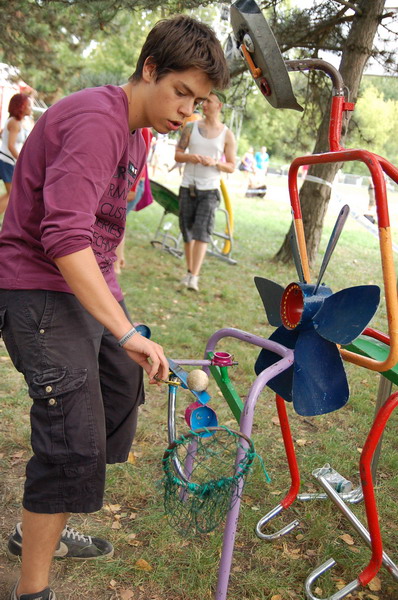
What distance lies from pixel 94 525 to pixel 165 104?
1633 millimetres

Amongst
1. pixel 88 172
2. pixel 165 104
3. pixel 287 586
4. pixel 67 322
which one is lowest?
pixel 287 586

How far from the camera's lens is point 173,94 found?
1.55m

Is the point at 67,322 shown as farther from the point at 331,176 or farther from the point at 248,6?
the point at 331,176

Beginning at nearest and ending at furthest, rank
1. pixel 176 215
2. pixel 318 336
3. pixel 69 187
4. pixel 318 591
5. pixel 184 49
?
pixel 69 187
pixel 184 49
pixel 318 336
pixel 318 591
pixel 176 215

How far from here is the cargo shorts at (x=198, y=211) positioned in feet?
18.3

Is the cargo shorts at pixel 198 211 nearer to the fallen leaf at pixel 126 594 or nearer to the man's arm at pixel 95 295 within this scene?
the fallen leaf at pixel 126 594

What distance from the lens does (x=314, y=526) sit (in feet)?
7.80

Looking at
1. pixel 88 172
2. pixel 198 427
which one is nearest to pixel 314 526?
pixel 198 427

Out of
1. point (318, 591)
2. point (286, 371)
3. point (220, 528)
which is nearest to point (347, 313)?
point (286, 371)

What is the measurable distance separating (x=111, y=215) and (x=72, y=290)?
345 millimetres

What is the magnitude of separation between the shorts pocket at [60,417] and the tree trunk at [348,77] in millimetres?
4622

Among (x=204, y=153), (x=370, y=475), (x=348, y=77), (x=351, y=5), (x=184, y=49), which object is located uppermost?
(x=351, y=5)

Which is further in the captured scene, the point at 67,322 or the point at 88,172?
the point at 67,322

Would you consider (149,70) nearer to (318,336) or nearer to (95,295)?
(95,295)
